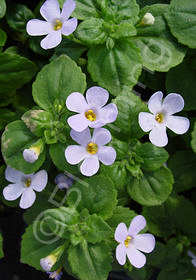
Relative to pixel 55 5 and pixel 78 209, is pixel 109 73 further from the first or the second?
pixel 78 209

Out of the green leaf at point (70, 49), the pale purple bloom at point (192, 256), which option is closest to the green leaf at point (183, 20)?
the green leaf at point (70, 49)

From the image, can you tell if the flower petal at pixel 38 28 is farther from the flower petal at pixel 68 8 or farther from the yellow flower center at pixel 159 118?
the yellow flower center at pixel 159 118

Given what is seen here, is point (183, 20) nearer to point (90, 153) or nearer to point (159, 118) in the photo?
point (159, 118)

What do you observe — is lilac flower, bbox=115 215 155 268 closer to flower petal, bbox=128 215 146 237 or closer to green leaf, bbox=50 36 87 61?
flower petal, bbox=128 215 146 237

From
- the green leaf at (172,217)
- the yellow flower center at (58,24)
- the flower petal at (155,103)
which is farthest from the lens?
the green leaf at (172,217)

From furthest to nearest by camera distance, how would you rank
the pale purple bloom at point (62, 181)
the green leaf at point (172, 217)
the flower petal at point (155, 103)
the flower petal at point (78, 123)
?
1. the green leaf at point (172, 217)
2. the pale purple bloom at point (62, 181)
3. the flower petal at point (155, 103)
4. the flower petal at point (78, 123)

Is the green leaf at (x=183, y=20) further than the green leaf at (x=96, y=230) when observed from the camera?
Yes

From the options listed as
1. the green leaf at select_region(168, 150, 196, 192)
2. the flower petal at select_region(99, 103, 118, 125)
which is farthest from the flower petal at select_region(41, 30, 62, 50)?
the green leaf at select_region(168, 150, 196, 192)

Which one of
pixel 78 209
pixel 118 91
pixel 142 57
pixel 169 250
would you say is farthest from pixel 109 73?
A: pixel 169 250

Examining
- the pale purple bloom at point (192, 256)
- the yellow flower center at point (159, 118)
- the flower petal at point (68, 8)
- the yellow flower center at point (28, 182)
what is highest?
the flower petal at point (68, 8)

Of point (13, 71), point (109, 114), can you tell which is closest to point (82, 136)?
point (109, 114)
